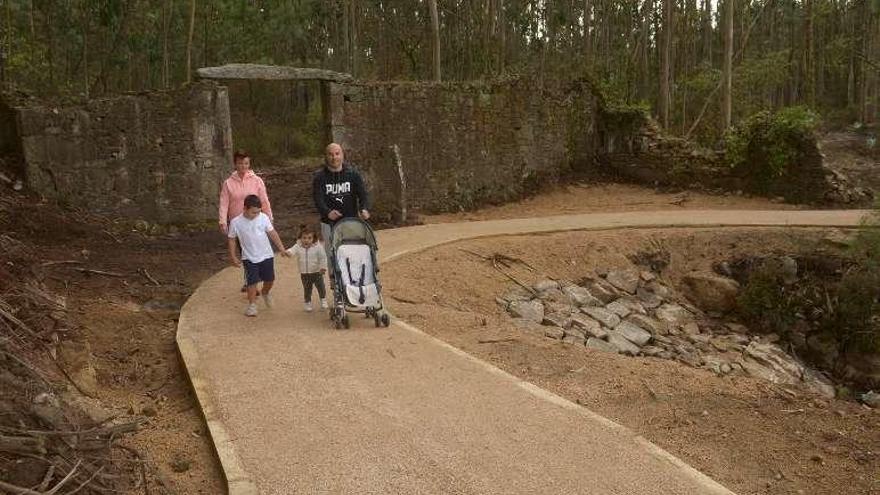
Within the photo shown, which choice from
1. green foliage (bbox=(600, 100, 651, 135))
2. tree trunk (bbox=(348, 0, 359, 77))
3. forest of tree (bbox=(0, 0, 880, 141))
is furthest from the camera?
tree trunk (bbox=(348, 0, 359, 77))

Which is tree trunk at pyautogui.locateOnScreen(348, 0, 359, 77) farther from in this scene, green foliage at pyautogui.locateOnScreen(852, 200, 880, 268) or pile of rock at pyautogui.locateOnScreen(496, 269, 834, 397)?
green foliage at pyautogui.locateOnScreen(852, 200, 880, 268)

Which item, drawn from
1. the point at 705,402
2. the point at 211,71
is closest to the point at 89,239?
the point at 211,71

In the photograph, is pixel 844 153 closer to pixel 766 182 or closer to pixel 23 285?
pixel 766 182

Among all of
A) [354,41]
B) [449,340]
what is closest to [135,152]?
[449,340]

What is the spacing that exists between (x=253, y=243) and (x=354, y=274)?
1.11 metres

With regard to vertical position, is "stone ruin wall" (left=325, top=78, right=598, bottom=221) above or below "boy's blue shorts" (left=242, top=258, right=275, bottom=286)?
above

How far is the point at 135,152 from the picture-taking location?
1327cm

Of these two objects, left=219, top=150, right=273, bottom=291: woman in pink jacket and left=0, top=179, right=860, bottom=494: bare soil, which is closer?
left=0, top=179, right=860, bottom=494: bare soil

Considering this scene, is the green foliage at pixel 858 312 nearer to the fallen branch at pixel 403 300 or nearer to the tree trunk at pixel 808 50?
the fallen branch at pixel 403 300

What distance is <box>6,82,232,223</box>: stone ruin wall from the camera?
500 inches

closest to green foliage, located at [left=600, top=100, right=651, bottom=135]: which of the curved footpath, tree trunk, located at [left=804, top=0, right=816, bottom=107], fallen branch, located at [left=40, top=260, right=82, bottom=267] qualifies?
tree trunk, located at [left=804, top=0, right=816, bottom=107]

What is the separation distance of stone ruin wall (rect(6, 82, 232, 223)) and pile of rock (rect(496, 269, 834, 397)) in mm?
6114

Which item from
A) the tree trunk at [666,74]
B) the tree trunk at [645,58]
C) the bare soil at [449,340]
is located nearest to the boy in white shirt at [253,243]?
the bare soil at [449,340]

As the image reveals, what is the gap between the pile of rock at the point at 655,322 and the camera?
10.5 metres
